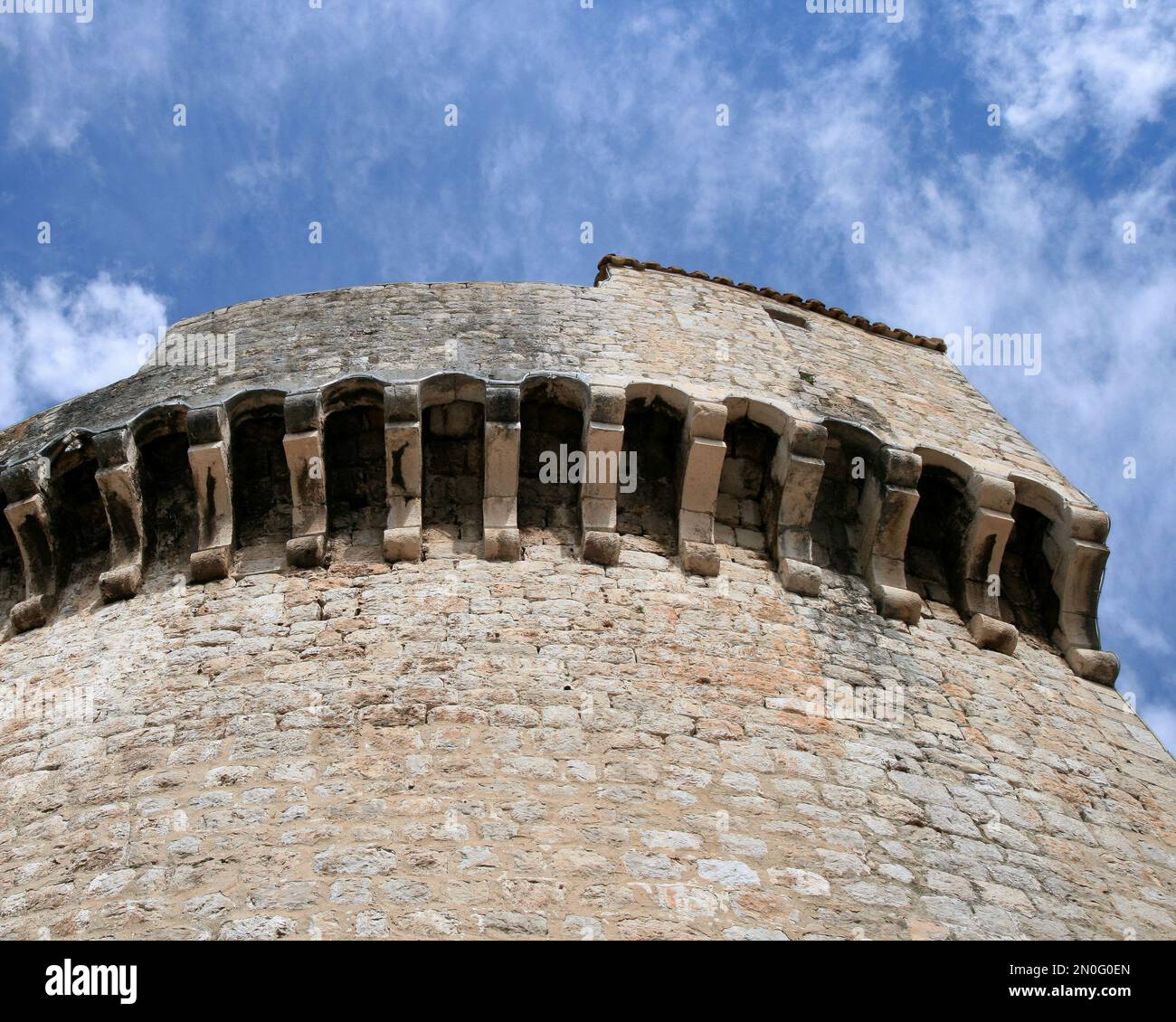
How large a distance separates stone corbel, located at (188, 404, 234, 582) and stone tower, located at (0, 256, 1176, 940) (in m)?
0.02

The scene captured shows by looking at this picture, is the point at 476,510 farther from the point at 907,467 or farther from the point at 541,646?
the point at 907,467

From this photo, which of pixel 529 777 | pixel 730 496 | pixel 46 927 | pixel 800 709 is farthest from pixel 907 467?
pixel 46 927

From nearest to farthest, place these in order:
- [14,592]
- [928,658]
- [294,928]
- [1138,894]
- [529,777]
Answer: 1. [294,928]
2. [529,777]
3. [1138,894]
4. [928,658]
5. [14,592]

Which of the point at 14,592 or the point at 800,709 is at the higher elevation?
the point at 14,592

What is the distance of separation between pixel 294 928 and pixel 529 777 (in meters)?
1.07

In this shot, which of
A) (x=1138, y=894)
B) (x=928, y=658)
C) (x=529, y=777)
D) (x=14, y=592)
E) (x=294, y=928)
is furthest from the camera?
(x=14, y=592)

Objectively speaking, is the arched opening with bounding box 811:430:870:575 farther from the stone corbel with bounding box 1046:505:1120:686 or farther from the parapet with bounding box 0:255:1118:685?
the stone corbel with bounding box 1046:505:1120:686

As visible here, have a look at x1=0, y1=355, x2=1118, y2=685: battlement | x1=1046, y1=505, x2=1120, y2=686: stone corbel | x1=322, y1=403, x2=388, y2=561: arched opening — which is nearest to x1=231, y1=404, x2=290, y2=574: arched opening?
x1=0, y1=355, x2=1118, y2=685: battlement

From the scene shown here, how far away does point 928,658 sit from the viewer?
6578mm

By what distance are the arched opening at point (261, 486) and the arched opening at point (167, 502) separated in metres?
0.26

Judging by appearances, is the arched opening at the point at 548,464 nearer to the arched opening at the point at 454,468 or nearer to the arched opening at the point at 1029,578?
the arched opening at the point at 454,468

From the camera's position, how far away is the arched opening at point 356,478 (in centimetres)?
666

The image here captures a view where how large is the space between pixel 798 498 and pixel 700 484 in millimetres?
524

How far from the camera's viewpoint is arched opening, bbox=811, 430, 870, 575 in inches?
276
